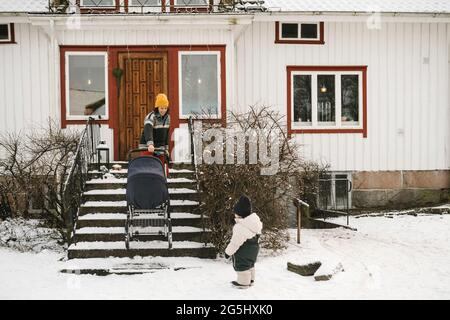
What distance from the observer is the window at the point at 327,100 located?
16453 millimetres

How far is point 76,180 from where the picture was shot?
11992 millimetres

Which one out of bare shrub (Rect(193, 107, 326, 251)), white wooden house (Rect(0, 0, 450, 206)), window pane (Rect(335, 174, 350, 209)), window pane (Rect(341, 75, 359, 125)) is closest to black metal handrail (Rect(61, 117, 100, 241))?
white wooden house (Rect(0, 0, 450, 206))

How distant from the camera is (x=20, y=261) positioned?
10602 mm

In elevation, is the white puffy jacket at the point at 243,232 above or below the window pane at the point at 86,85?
below

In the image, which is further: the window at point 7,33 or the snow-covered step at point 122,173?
the window at point 7,33

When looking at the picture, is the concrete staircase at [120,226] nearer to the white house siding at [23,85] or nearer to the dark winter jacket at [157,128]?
the dark winter jacket at [157,128]

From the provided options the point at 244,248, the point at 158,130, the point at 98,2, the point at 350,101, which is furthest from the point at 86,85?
the point at 244,248

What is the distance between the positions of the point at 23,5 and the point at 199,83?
5.07 m

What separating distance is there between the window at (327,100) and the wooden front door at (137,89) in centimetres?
371

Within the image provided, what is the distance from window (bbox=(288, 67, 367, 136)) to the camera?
648 inches

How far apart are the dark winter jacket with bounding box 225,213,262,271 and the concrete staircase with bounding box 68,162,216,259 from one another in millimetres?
1840

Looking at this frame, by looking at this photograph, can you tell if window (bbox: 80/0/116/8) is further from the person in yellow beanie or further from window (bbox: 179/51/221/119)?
the person in yellow beanie

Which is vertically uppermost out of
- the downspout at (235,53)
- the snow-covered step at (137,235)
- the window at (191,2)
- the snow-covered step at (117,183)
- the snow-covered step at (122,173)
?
the window at (191,2)

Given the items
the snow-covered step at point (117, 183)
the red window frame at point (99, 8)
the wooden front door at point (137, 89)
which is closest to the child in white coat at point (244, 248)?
the snow-covered step at point (117, 183)
